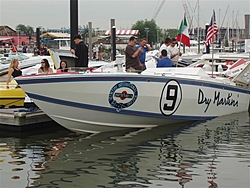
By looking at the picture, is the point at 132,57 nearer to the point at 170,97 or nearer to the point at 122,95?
the point at 170,97

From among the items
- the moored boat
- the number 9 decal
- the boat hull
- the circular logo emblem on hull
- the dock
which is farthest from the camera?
the moored boat

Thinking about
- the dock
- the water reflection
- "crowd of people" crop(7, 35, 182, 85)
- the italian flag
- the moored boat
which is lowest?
the water reflection

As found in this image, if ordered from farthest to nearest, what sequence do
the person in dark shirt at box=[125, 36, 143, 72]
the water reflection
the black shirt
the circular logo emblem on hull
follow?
the black shirt < the person in dark shirt at box=[125, 36, 143, 72] < the circular logo emblem on hull < the water reflection

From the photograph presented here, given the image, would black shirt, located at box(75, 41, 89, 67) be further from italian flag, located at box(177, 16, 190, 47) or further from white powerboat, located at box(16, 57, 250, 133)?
italian flag, located at box(177, 16, 190, 47)

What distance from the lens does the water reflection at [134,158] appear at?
6.56 m

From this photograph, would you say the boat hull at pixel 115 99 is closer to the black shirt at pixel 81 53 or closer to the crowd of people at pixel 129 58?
the crowd of people at pixel 129 58

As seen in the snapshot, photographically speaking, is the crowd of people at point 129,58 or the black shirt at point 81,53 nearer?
the crowd of people at point 129,58

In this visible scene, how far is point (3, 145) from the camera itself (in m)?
9.02

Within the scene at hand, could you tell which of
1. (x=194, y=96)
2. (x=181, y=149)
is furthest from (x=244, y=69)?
(x=181, y=149)

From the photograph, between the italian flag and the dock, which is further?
the italian flag

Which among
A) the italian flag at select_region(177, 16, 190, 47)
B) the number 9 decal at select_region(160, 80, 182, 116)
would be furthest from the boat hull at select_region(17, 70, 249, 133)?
the italian flag at select_region(177, 16, 190, 47)

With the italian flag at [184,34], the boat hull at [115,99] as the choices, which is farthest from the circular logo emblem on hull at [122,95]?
the italian flag at [184,34]

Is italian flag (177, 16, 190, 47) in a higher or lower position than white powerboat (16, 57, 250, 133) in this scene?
higher

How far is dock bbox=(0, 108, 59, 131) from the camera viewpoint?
33.3 ft
